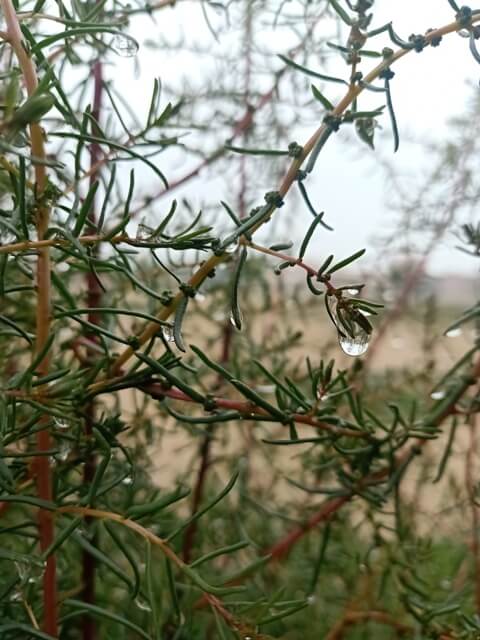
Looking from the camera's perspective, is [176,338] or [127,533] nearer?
[176,338]

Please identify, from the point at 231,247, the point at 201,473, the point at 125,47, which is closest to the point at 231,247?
the point at 231,247

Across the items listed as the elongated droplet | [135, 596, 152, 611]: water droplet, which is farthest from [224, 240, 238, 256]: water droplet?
[135, 596, 152, 611]: water droplet

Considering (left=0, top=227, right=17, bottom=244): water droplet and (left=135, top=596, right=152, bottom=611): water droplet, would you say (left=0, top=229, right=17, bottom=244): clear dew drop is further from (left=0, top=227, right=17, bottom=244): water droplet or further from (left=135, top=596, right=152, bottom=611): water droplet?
(left=135, top=596, right=152, bottom=611): water droplet

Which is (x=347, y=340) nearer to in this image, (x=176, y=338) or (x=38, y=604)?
(x=176, y=338)

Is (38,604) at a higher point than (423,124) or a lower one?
lower

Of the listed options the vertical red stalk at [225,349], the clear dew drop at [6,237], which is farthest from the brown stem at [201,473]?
the clear dew drop at [6,237]

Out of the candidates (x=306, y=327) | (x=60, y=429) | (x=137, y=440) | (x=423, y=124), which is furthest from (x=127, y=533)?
(x=423, y=124)

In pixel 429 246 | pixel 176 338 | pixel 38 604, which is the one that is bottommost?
pixel 38 604

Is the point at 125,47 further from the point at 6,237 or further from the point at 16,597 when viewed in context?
the point at 16,597
